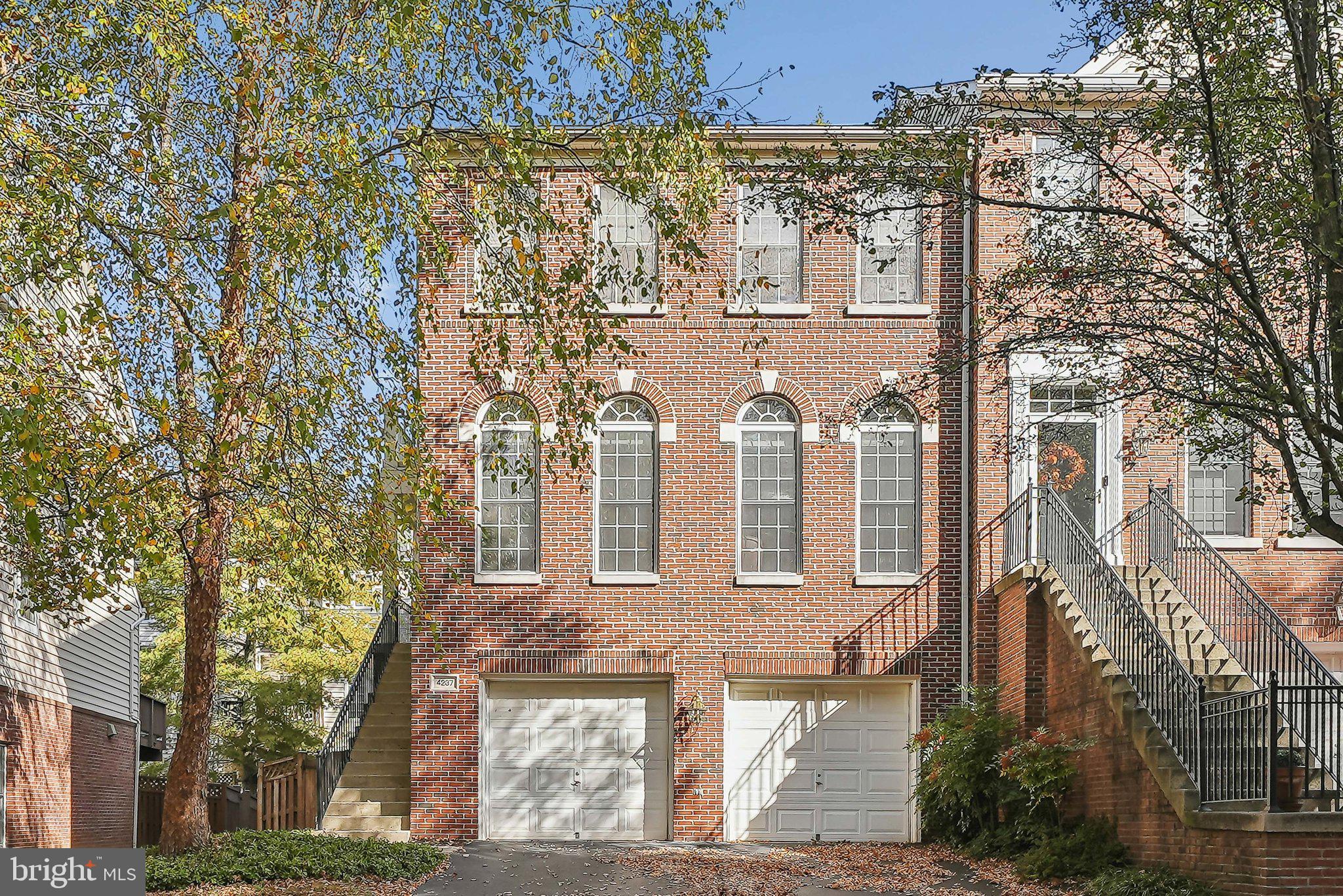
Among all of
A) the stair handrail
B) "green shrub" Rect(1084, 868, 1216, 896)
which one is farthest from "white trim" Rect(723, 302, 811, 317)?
"green shrub" Rect(1084, 868, 1216, 896)

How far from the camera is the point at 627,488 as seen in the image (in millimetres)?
19078

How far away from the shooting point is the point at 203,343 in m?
→ 10.8

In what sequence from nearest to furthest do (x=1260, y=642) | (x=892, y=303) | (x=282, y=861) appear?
(x=282, y=861), (x=1260, y=642), (x=892, y=303)

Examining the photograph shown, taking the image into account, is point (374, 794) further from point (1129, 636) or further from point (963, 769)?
point (1129, 636)

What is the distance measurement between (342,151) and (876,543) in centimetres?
1131

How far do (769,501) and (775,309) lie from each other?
271 centimetres

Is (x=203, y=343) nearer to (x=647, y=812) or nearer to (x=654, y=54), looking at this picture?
(x=654, y=54)

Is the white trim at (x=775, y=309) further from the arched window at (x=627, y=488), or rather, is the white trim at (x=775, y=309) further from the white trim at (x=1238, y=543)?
the white trim at (x=1238, y=543)

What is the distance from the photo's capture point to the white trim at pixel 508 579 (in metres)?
18.8

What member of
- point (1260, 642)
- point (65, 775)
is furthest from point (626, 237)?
point (65, 775)

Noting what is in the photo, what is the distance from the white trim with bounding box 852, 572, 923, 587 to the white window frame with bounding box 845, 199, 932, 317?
11.9 feet

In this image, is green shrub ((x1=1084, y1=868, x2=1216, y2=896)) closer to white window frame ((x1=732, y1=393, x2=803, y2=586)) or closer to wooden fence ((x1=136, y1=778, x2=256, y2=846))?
white window frame ((x1=732, y1=393, x2=803, y2=586))

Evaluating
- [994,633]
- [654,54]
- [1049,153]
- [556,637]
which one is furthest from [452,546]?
[1049,153]

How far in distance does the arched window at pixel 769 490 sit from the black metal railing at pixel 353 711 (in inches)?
197
